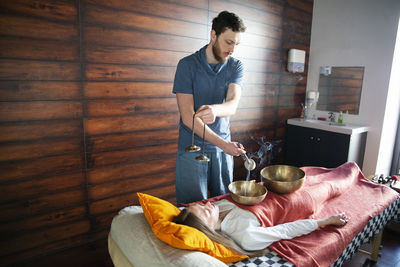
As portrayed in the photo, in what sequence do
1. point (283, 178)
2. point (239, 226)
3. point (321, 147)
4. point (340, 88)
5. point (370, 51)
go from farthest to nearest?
1. point (340, 88)
2. point (321, 147)
3. point (370, 51)
4. point (283, 178)
5. point (239, 226)

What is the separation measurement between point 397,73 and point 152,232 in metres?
3.47

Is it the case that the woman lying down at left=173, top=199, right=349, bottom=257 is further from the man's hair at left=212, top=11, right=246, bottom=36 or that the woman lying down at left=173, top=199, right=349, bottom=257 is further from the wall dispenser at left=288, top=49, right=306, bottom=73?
the wall dispenser at left=288, top=49, right=306, bottom=73

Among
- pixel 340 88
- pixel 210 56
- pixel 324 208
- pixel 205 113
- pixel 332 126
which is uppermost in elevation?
pixel 210 56

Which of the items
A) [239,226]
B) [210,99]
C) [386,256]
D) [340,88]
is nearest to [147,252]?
[239,226]

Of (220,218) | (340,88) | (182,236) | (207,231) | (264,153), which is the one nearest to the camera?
(182,236)

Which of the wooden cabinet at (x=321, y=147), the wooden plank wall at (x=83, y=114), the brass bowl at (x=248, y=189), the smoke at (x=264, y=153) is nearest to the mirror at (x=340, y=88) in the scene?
the wooden cabinet at (x=321, y=147)

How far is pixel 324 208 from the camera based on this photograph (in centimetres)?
198

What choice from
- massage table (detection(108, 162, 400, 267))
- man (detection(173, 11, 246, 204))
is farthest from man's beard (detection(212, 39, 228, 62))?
massage table (detection(108, 162, 400, 267))

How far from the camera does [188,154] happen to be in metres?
1.94

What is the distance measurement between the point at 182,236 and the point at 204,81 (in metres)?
1.06

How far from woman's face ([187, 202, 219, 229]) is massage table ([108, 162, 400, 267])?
0.90 ft

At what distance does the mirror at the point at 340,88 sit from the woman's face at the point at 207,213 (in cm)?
287

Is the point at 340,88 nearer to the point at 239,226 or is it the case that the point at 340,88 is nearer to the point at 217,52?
the point at 217,52

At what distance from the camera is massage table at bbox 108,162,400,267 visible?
4.01 ft
